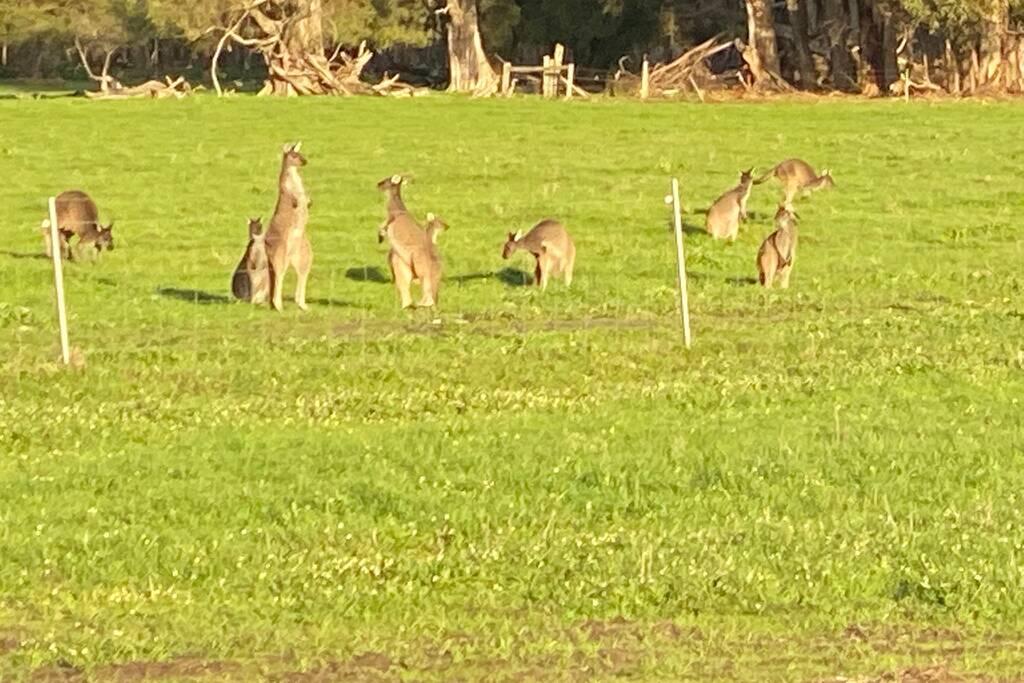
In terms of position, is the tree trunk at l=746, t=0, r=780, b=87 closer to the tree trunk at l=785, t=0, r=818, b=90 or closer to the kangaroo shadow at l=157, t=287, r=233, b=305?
the tree trunk at l=785, t=0, r=818, b=90

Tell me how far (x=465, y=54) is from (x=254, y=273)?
1649 inches

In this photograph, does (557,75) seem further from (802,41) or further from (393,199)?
(393,199)

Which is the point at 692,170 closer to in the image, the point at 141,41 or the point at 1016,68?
the point at 1016,68

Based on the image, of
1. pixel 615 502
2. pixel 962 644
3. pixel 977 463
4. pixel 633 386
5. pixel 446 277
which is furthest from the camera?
pixel 446 277

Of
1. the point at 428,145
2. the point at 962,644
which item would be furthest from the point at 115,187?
the point at 962,644

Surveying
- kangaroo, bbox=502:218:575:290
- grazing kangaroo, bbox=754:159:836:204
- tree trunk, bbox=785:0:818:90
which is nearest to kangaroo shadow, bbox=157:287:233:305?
kangaroo, bbox=502:218:575:290

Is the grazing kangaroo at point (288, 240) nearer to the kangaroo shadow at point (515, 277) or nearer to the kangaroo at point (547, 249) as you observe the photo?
the kangaroo at point (547, 249)

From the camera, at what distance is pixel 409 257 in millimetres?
20078

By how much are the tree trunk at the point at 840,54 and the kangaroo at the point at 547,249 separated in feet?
123

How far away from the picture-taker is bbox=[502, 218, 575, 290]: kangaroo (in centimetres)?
2181

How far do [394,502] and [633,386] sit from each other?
459 cm

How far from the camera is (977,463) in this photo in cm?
1180

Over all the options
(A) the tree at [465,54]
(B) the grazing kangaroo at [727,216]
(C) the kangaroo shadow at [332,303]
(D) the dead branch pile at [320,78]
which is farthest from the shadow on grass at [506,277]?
(A) the tree at [465,54]

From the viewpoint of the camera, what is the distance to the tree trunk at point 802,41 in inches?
2350
